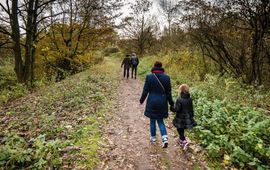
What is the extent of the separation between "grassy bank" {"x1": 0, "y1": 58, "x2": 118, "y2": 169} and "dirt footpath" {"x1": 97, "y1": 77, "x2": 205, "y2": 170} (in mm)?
374

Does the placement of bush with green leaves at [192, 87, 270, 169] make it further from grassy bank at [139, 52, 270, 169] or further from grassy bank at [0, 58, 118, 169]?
grassy bank at [0, 58, 118, 169]

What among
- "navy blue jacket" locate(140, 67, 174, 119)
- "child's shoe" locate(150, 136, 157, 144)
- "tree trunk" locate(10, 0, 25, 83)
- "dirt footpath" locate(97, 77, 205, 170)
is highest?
"tree trunk" locate(10, 0, 25, 83)

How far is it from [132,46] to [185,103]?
34.8 m

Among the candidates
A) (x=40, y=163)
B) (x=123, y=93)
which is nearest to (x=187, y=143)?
(x=40, y=163)

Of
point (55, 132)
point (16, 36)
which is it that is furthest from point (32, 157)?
point (16, 36)

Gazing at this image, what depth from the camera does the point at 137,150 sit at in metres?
6.25

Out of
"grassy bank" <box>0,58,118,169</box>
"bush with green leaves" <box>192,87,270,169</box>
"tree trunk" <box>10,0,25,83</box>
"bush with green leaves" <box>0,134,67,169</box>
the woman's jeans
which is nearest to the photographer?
Answer: "bush with green leaves" <box>0,134,67,169</box>

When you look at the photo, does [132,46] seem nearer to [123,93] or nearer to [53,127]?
[123,93]

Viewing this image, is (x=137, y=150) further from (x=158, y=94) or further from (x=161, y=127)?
(x=158, y=94)

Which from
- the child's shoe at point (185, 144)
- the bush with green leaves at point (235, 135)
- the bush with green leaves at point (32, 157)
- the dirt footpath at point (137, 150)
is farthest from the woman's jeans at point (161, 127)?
the bush with green leaves at point (32, 157)

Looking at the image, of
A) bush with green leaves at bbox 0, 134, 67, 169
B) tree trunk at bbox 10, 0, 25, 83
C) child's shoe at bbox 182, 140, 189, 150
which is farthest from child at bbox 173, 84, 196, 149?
tree trunk at bbox 10, 0, 25, 83

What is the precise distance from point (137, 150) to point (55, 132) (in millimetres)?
2251

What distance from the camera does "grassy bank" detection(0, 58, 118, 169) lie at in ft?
16.5

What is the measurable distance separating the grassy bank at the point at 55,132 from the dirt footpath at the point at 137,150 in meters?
0.37
